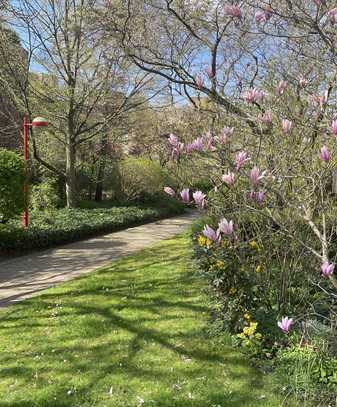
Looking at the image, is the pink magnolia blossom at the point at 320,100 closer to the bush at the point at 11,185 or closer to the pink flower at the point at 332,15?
the pink flower at the point at 332,15

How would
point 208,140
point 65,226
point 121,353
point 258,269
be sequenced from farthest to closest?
point 65,226
point 258,269
point 121,353
point 208,140

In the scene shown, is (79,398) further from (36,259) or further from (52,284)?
(36,259)

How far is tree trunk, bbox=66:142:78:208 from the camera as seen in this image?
14508mm

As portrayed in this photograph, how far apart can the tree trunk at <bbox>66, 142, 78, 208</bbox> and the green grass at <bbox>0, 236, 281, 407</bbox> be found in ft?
27.4

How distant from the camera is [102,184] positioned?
18.7 metres

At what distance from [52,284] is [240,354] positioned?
371 centimetres

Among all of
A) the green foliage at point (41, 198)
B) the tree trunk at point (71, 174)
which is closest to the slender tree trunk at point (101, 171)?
the tree trunk at point (71, 174)

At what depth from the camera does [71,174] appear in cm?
1481

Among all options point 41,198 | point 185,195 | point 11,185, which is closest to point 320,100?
point 185,195

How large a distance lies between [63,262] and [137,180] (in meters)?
9.22

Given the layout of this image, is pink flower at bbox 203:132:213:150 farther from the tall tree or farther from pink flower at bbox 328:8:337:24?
the tall tree

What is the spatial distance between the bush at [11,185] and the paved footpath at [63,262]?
1102mm

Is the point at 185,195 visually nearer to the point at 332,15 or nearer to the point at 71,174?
the point at 332,15

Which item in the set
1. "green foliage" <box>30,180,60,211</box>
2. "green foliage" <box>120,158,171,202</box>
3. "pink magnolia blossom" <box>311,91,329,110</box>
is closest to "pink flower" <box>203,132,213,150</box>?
"pink magnolia blossom" <box>311,91,329,110</box>
